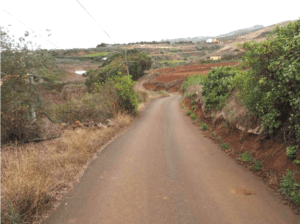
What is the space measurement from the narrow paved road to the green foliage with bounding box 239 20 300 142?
1893 millimetres

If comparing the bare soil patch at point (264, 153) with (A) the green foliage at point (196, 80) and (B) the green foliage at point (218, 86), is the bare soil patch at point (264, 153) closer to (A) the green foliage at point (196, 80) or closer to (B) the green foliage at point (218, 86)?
(B) the green foliage at point (218, 86)

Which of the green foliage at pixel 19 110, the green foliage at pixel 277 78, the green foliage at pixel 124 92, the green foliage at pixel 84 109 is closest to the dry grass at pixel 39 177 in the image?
the green foliage at pixel 19 110

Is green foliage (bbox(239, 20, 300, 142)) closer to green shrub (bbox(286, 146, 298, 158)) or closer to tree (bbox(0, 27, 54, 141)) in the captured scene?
green shrub (bbox(286, 146, 298, 158))

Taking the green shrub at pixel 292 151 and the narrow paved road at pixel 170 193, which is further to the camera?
the green shrub at pixel 292 151

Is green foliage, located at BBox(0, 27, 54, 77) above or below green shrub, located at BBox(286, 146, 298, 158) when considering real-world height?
above

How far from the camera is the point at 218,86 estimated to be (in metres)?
12.0


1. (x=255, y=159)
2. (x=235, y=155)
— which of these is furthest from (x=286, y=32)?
(x=235, y=155)

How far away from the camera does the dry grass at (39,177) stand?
4043mm

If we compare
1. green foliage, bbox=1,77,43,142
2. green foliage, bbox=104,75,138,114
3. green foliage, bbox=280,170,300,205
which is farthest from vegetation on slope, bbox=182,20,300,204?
green foliage, bbox=104,75,138,114

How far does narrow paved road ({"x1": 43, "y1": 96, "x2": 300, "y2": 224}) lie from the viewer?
4.16 meters

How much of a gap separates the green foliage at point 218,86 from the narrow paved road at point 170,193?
389cm

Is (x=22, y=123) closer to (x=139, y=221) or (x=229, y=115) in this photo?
(x=139, y=221)

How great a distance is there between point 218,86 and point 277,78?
6892mm

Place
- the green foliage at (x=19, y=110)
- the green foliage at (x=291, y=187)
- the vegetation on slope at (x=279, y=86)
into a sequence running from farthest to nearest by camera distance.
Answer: the green foliage at (x=19, y=110), the vegetation on slope at (x=279, y=86), the green foliage at (x=291, y=187)
